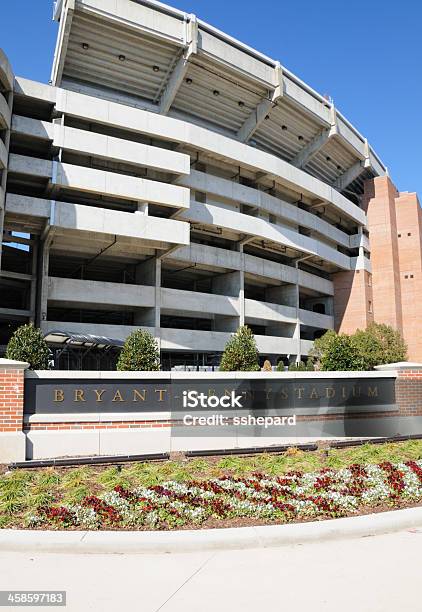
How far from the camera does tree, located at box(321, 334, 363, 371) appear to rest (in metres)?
20.0

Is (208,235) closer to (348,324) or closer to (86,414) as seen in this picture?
(348,324)

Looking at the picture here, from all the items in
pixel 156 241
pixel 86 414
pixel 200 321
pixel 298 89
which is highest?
pixel 298 89

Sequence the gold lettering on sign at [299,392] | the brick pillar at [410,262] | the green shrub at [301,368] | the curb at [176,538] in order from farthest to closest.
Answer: the brick pillar at [410,262], the green shrub at [301,368], the gold lettering on sign at [299,392], the curb at [176,538]

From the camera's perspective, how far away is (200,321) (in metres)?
47.4

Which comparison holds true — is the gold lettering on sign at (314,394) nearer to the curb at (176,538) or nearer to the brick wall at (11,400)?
the brick wall at (11,400)

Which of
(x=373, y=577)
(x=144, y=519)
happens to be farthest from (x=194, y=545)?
(x=373, y=577)

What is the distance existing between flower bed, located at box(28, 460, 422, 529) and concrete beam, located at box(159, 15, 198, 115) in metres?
30.8

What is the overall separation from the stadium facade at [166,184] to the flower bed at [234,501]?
25.1m

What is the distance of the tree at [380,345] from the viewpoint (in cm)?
4303

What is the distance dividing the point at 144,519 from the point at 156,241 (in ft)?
91.8

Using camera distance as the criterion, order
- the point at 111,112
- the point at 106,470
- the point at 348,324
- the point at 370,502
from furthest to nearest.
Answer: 1. the point at 348,324
2. the point at 111,112
3. the point at 106,470
4. the point at 370,502

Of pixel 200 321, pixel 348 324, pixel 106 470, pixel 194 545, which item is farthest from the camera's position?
pixel 348 324

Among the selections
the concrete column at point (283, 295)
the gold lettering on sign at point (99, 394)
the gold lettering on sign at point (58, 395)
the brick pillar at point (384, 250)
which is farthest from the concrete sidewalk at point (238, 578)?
the brick pillar at point (384, 250)
